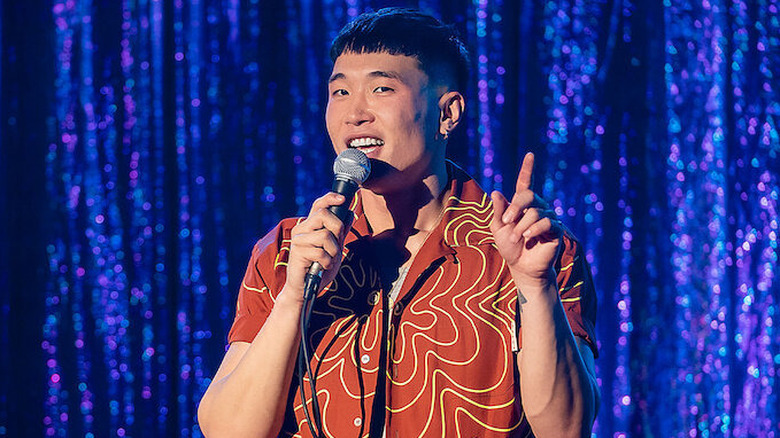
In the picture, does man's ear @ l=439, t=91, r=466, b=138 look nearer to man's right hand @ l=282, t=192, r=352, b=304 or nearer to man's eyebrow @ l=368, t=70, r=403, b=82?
man's eyebrow @ l=368, t=70, r=403, b=82

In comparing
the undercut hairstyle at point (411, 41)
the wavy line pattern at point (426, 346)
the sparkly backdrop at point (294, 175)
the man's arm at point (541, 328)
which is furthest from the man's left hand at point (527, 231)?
the sparkly backdrop at point (294, 175)

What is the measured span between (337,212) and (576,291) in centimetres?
48

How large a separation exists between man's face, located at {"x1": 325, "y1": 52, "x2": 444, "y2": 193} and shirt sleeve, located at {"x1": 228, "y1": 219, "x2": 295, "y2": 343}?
21 cm

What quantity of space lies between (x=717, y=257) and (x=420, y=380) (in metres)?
1.45

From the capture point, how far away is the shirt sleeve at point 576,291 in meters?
1.29

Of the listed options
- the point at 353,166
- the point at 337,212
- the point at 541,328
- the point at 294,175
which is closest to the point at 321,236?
the point at 337,212

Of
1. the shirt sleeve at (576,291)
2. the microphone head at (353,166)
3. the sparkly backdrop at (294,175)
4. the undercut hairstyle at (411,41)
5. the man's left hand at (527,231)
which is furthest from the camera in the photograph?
the sparkly backdrop at (294,175)

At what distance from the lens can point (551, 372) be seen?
3.82 feet

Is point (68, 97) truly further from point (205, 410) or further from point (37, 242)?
point (205, 410)

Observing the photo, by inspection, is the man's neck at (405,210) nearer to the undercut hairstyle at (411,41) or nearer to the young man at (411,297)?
the young man at (411,297)

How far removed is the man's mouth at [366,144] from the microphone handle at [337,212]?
7.0 inches

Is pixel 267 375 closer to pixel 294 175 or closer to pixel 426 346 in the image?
pixel 426 346

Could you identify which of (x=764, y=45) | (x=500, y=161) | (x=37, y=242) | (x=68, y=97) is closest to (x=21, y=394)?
(x=37, y=242)

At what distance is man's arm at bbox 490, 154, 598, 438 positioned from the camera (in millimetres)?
1081
